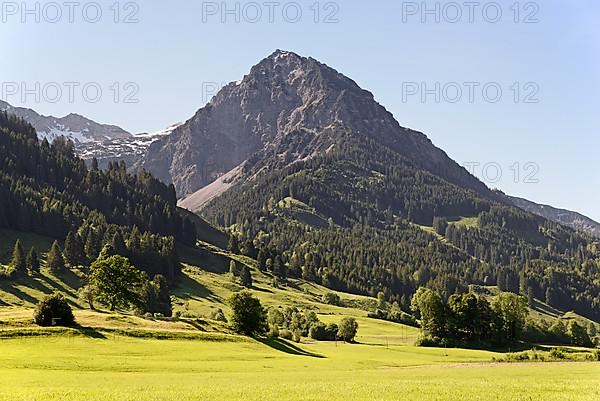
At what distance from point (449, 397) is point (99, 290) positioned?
11649 cm

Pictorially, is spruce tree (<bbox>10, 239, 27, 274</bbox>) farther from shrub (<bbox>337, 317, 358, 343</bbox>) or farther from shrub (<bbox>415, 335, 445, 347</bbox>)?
shrub (<bbox>415, 335, 445, 347</bbox>)

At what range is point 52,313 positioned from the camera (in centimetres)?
9775

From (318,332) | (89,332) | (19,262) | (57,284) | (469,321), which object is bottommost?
(318,332)

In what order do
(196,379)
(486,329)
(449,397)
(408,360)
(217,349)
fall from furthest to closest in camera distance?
(486,329)
(408,360)
(217,349)
(196,379)
(449,397)

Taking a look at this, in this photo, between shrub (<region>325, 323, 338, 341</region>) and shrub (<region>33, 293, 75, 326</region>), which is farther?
shrub (<region>325, 323, 338, 341</region>)

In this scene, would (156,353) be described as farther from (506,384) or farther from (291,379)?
(506,384)

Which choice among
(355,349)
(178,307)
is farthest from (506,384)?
(178,307)

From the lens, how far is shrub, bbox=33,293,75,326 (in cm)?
9688

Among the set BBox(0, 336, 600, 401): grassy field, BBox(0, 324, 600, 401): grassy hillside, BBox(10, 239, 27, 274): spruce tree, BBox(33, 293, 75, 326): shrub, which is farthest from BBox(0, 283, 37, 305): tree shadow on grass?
BBox(0, 336, 600, 401): grassy field

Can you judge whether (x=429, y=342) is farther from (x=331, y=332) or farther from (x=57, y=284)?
(x=57, y=284)

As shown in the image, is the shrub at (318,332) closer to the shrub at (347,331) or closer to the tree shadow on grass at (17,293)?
the shrub at (347,331)

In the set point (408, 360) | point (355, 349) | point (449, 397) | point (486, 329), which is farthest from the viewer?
point (486, 329)

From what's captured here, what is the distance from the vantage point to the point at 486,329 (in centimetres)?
15712

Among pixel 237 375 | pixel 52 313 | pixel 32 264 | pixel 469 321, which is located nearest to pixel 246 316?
pixel 52 313
